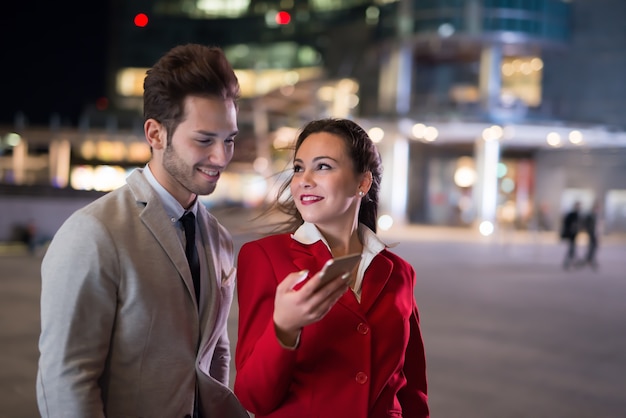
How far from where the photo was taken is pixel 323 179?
278 centimetres

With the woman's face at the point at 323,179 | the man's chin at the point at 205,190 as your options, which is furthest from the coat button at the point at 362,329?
the man's chin at the point at 205,190

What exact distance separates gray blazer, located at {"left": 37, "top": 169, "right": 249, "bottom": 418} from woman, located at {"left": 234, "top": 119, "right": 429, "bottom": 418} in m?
0.17

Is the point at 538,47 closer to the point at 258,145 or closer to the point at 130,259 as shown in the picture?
the point at 258,145

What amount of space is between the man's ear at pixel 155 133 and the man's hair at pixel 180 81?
Answer: 2 cm

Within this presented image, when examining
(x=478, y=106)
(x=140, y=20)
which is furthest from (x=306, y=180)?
(x=478, y=106)

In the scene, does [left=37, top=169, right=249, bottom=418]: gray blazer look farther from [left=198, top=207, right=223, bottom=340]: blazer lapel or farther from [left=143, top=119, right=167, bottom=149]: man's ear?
[left=143, top=119, right=167, bottom=149]: man's ear

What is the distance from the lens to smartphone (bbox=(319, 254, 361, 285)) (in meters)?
2.14

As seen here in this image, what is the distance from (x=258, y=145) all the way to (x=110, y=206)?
46471mm

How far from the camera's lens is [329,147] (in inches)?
111

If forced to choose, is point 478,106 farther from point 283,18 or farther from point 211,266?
point 211,266

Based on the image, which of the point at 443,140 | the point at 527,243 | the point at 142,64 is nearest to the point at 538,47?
the point at 443,140

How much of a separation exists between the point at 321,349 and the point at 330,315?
0.42 ft

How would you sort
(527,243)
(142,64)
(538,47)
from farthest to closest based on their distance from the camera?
(142,64), (538,47), (527,243)

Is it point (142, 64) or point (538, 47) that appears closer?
point (538, 47)
